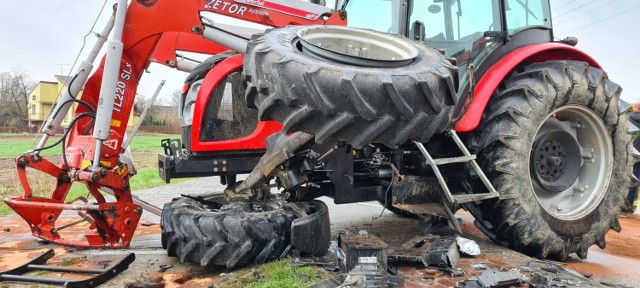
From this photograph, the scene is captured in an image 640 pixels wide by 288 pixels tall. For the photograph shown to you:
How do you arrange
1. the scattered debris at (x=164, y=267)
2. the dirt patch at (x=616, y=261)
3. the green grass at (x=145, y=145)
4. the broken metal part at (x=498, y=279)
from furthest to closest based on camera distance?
the green grass at (x=145, y=145) → the dirt patch at (x=616, y=261) → the scattered debris at (x=164, y=267) → the broken metal part at (x=498, y=279)

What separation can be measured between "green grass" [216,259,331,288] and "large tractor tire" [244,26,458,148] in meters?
0.97

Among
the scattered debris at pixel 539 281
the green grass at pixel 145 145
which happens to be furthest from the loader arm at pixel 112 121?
the green grass at pixel 145 145

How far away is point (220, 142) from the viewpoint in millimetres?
3602

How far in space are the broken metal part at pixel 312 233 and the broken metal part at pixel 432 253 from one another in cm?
51

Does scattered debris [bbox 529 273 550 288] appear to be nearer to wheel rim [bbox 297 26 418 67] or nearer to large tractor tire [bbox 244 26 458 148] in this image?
large tractor tire [bbox 244 26 458 148]

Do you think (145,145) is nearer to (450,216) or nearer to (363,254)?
(450,216)

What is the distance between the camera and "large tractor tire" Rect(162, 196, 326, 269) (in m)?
3.03

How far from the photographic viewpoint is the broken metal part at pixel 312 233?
309 centimetres

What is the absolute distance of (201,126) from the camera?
3.56m

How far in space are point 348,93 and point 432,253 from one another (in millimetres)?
1536

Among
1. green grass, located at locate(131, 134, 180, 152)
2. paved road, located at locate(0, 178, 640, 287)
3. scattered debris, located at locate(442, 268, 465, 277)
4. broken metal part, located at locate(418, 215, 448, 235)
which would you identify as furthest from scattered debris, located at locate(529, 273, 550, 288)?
green grass, located at locate(131, 134, 180, 152)

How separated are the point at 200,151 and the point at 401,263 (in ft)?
5.81

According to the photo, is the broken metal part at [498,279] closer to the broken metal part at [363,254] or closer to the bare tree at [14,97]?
the broken metal part at [363,254]

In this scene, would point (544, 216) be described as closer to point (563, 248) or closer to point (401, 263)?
point (563, 248)
